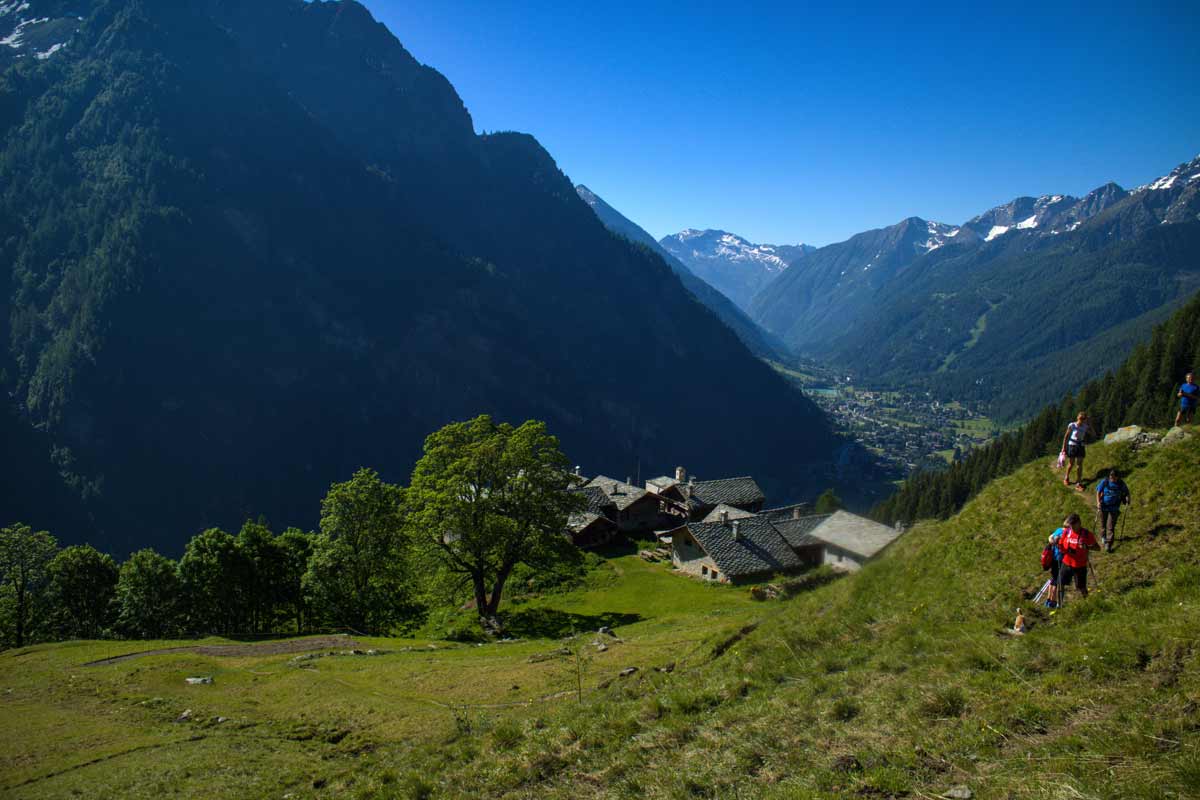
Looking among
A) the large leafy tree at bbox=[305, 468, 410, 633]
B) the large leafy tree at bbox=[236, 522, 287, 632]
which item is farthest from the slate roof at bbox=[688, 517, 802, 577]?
the large leafy tree at bbox=[236, 522, 287, 632]

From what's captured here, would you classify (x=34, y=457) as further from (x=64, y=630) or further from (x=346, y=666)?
(x=346, y=666)

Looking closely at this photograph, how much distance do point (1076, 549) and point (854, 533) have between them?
3723cm

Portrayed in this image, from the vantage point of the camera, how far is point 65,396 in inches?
6973

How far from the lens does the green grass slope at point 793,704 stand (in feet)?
35.0

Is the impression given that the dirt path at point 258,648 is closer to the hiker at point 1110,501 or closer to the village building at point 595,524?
the village building at point 595,524

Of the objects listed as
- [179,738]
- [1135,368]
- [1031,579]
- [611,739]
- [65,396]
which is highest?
[1135,368]

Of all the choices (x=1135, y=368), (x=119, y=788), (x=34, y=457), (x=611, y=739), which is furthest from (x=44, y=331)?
(x=1135, y=368)

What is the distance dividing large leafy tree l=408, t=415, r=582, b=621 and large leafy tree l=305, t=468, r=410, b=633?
4391 millimetres

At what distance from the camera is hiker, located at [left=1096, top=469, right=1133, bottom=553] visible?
1655 cm

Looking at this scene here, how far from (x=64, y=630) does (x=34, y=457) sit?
171 metres

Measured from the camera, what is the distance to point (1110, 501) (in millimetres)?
16641

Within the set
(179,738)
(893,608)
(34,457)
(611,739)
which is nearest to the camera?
(611,739)

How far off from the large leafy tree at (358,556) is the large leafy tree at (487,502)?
4.39 meters

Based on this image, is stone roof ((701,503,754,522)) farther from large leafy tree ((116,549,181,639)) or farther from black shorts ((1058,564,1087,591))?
black shorts ((1058,564,1087,591))
